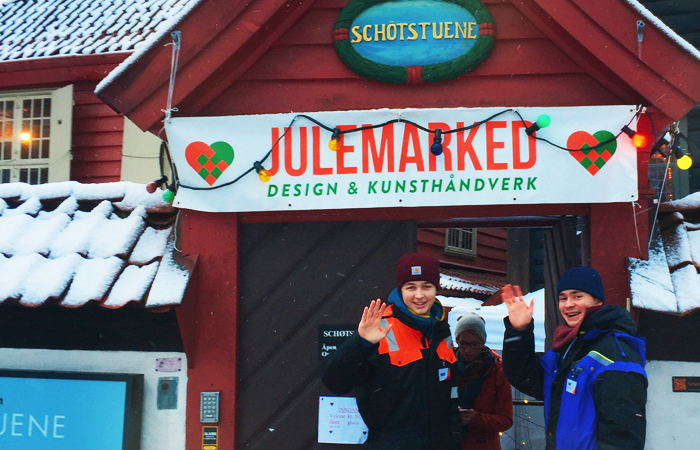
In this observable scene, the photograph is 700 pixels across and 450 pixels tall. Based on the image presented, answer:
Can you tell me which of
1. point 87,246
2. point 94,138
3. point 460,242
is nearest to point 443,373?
point 87,246

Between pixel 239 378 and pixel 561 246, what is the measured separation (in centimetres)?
274

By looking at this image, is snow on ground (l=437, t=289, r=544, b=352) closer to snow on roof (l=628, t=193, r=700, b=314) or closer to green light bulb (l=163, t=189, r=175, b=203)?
snow on roof (l=628, t=193, r=700, b=314)

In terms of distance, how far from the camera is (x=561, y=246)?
5.02 meters

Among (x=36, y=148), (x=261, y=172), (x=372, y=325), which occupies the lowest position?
(x=372, y=325)

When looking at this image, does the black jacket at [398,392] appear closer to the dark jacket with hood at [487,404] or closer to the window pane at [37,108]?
the dark jacket with hood at [487,404]

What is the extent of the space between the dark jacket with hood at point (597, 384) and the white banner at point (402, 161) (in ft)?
3.75

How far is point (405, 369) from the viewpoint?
131 inches

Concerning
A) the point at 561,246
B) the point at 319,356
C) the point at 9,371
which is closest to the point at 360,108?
the point at 319,356

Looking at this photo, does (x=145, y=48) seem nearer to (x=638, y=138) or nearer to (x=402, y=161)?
(x=402, y=161)

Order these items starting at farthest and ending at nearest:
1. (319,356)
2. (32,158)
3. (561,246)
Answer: (32,158) < (561,246) < (319,356)

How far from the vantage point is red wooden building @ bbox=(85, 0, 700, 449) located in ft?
13.5

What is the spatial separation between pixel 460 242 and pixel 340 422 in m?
7.72

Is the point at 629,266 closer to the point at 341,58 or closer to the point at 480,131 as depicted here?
the point at 480,131

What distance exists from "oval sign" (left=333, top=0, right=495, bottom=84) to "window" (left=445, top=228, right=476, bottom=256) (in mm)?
6818
